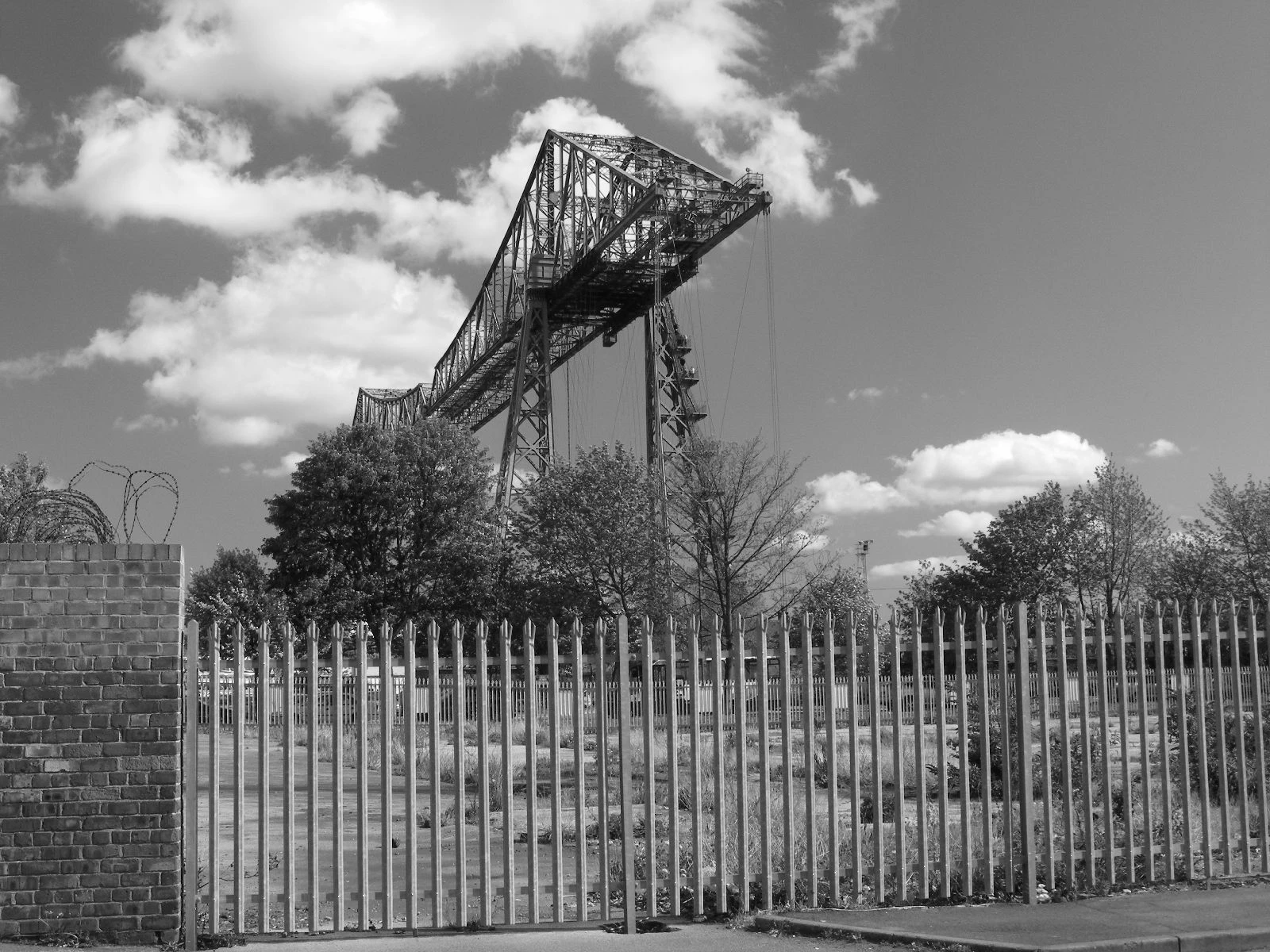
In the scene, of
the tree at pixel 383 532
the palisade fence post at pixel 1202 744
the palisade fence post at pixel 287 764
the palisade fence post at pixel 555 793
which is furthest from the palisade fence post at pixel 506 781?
the tree at pixel 383 532

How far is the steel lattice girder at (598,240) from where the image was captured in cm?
4822

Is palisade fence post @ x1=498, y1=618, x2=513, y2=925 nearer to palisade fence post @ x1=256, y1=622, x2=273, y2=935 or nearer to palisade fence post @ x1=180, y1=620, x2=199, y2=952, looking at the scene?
palisade fence post @ x1=256, y1=622, x2=273, y2=935

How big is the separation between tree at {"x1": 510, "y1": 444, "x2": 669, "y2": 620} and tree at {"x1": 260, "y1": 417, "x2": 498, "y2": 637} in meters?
2.79

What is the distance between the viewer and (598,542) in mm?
41188

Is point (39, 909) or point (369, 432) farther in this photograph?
point (369, 432)

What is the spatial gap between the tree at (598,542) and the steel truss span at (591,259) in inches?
236

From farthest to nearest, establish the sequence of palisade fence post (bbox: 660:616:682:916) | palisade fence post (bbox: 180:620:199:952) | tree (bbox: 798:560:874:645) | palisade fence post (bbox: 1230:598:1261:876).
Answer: tree (bbox: 798:560:874:645) → palisade fence post (bbox: 1230:598:1261:876) → palisade fence post (bbox: 660:616:682:916) → palisade fence post (bbox: 180:620:199:952)

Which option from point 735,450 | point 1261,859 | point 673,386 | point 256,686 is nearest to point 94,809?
point 256,686

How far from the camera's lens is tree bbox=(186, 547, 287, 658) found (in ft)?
137

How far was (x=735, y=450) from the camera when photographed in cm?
3612

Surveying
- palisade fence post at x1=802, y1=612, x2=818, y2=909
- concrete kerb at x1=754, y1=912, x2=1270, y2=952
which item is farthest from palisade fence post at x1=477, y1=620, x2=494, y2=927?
palisade fence post at x1=802, y1=612, x2=818, y2=909

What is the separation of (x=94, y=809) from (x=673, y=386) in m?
43.4

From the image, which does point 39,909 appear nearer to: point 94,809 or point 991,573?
point 94,809

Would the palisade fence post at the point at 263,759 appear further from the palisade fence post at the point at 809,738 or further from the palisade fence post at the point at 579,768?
the palisade fence post at the point at 809,738
